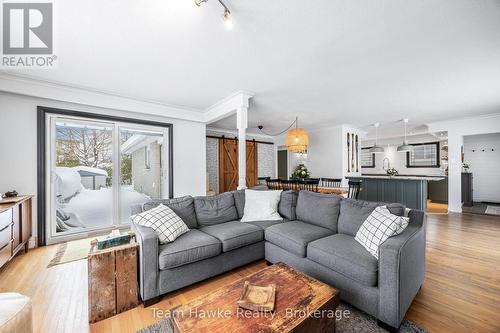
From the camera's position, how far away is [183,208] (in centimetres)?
261

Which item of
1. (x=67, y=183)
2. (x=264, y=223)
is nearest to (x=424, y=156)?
(x=264, y=223)

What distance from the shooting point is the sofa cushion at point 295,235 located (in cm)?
215

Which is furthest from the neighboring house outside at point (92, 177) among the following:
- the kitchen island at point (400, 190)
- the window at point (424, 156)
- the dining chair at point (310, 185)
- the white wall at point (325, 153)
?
the window at point (424, 156)

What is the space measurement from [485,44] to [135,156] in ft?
18.0

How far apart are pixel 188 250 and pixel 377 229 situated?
1.81 metres

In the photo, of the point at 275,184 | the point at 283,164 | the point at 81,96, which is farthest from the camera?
the point at 283,164

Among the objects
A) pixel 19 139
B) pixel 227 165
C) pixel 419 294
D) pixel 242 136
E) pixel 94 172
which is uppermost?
pixel 242 136

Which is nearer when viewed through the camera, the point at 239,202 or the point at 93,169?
the point at 239,202

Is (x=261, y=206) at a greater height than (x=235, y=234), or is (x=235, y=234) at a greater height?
(x=261, y=206)

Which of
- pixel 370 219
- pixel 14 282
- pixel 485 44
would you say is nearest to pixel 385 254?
pixel 370 219

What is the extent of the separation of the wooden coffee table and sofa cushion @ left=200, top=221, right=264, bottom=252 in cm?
82

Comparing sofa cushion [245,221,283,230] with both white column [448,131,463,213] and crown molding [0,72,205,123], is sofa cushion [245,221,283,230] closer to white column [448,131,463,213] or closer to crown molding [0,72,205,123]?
crown molding [0,72,205,123]

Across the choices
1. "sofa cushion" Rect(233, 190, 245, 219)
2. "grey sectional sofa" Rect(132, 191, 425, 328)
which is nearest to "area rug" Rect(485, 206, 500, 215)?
"grey sectional sofa" Rect(132, 191, 425, 328)

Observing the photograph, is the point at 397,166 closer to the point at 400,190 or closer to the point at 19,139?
the point at 400,190
